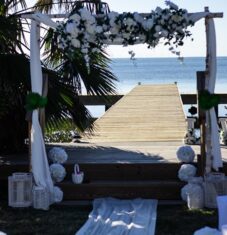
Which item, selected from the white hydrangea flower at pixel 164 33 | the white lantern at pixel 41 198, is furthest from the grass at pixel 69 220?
the white hydrangea flower at pixel 164 33

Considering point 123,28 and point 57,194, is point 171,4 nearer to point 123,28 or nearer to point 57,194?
point 123,28

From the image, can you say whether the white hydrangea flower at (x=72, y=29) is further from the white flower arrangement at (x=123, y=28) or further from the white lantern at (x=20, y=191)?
the white lantern at (x=20, y=191)

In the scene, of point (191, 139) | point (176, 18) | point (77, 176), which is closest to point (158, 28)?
point (176, 18)

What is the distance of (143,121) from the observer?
12859 millimetres

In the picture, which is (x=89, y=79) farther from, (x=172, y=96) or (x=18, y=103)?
(x=172, y=96)

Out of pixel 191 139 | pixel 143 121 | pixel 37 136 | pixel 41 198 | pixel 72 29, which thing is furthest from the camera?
pixel 143 121

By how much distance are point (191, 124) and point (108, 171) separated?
419 centimetres

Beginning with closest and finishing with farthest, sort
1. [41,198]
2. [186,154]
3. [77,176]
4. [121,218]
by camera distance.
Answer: [121,218] → [41,198] → [77,176] → [186,154]

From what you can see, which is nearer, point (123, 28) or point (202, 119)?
point (123, 28)

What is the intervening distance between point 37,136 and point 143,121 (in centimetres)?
658

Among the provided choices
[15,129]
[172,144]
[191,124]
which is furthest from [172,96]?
[15,129]

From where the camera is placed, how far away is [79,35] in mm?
6062

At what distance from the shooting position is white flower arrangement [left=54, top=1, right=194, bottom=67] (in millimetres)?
6070

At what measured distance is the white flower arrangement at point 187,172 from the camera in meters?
6.64
